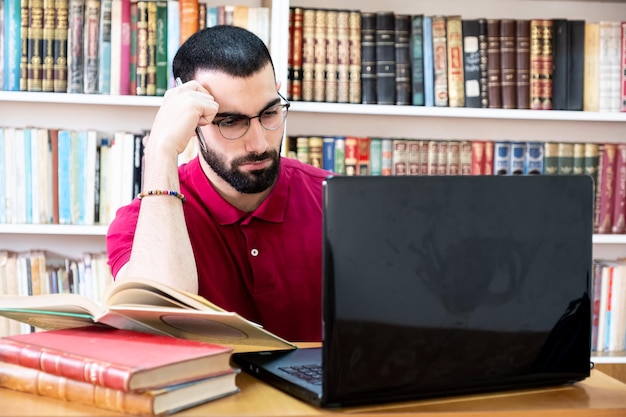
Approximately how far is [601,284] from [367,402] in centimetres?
188

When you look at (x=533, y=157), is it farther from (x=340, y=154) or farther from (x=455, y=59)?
(x=340, y=154)

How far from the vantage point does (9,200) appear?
2312 millimetres

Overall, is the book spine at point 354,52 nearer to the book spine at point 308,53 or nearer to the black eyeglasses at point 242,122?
the book spine at point 308,53

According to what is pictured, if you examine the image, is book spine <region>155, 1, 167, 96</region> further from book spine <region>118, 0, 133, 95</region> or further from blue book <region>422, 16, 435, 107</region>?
blue book <region>422, 16, 435, 107</region>

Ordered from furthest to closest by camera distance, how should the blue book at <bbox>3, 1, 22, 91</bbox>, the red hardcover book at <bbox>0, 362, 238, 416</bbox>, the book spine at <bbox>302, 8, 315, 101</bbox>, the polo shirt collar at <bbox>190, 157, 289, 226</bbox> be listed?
the book spine at <bbox>302, 8, 315, 101</bbox>
the blue book at <bbox>3, 1, 22, 91</bbox>
the polo shirt collar at <bbox>190, 157, 289, 226</bbox>
the red hardcover book at <bbox>0, 362, 238, 416</bbox>

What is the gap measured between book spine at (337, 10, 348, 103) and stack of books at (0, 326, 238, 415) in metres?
1.53

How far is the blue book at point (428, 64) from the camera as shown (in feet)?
7.91

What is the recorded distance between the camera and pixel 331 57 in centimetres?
238

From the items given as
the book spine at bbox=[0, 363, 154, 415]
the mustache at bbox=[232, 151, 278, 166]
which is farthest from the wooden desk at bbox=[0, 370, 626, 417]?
the mustache at bbox=[232, 151, 278, 166]

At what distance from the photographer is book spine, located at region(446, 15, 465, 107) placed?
2416 millimetres

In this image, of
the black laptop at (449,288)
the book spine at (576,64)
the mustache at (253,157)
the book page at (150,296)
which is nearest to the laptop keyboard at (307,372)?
the black laptop at (449,288)

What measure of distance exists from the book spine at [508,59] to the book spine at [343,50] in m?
0.45

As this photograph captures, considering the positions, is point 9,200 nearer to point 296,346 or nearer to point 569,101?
point 296,346

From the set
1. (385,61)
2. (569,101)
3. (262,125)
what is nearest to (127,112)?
(385,61)
